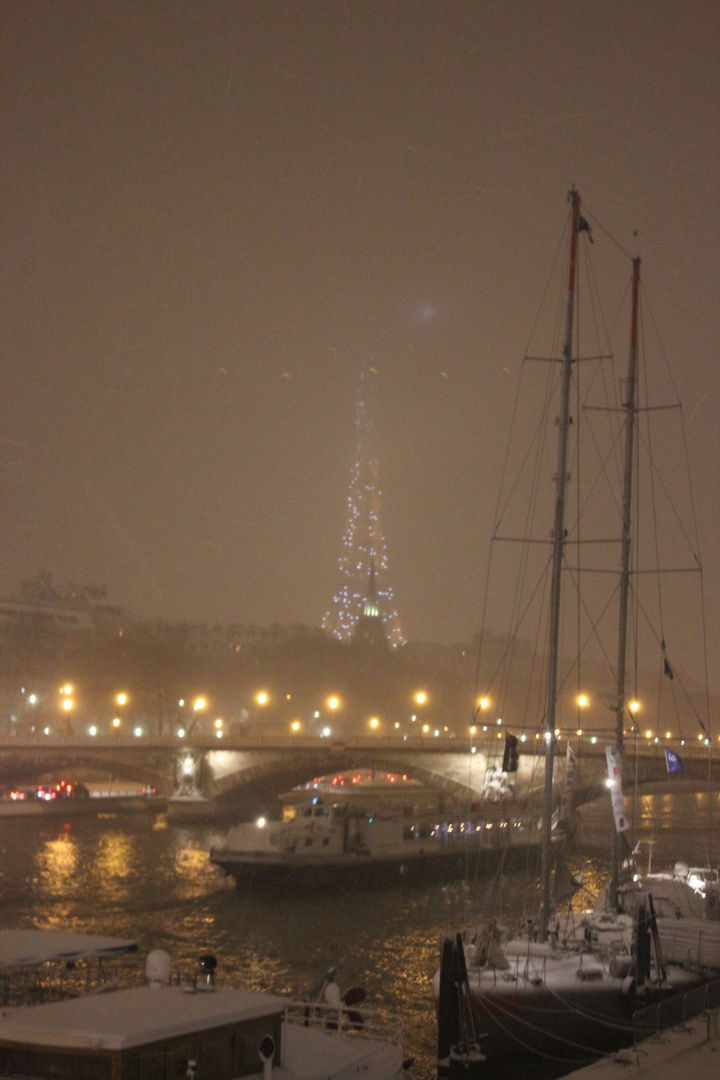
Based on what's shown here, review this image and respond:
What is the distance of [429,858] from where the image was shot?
4256 cm

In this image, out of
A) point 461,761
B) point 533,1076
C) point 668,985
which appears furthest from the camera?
point 461,761

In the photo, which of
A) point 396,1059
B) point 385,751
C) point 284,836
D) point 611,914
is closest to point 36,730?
point 385,751

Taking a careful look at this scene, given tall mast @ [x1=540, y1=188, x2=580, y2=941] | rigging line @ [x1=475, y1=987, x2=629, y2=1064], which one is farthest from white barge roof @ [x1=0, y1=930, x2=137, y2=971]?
tall mast @ [x1=540, y1=188, x2=580, y2=941]

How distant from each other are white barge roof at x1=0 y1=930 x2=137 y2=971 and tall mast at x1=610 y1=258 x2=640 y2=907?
1157cm

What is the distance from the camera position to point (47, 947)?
15.0 m

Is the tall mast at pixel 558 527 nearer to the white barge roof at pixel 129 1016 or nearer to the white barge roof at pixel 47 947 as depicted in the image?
the white barge roof at pixel 47 947

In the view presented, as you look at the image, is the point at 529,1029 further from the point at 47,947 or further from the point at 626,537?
the point at 626,537

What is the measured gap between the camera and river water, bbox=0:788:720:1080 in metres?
25.2

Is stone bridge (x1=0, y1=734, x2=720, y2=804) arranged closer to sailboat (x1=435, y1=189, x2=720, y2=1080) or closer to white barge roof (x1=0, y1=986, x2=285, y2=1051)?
sailboat (x1=435, y1=189, x2=720, y2=1080)

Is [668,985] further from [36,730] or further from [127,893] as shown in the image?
[36,730]

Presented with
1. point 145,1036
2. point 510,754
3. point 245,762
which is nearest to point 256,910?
point 510,754

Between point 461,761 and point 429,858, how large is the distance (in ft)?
66.0

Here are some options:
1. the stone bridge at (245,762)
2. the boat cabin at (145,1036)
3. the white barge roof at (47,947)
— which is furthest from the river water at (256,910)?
the stone bridge at (245,762)

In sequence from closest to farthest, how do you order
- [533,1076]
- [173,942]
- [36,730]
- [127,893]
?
[533,1076] < [173,942] < [127,893] < [36,730]
